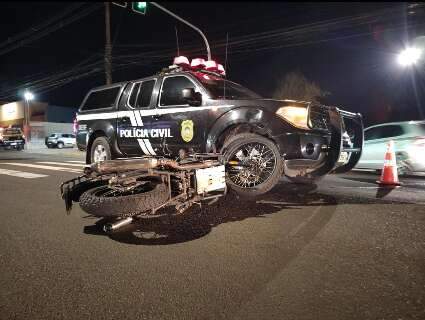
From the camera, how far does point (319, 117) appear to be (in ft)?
16.8

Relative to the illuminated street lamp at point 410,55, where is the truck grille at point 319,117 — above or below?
below

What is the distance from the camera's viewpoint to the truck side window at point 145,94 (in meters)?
6.26

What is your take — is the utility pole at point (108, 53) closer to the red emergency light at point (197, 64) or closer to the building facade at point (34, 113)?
the red emergency light at point (197, 64)

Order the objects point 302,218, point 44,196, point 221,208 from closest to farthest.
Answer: point 302,218 → point 221,208 → point 44,196

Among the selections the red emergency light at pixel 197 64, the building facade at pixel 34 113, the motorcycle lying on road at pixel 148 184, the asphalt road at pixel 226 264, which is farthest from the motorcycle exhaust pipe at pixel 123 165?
the building facade at pixel 34 113

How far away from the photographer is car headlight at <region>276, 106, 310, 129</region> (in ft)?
15.7

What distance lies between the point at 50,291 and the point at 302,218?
296 centimetres

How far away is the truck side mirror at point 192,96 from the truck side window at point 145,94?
1.14 metres

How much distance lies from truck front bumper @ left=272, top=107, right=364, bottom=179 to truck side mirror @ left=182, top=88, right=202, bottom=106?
1390 millimetres

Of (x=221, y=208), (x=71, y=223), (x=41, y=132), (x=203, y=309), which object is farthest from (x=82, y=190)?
(x=41, y=132)

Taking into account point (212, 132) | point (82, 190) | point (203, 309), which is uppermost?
point (212, 132)

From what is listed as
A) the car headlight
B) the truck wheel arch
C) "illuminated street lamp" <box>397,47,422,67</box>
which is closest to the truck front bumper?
the car headlight

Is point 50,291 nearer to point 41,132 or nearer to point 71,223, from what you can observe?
point 71,223

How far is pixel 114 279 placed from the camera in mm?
2758
